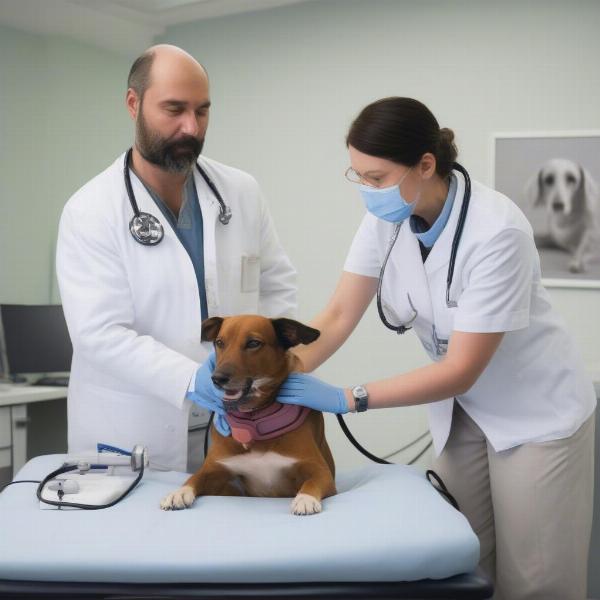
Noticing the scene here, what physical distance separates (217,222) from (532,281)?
708 mm

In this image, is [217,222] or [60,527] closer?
[60,527]

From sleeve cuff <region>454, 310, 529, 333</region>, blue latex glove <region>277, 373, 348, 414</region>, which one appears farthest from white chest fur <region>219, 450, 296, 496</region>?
sleeve cuff <region>454, 310, 529, 333</region>

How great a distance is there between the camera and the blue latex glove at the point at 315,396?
1.49m

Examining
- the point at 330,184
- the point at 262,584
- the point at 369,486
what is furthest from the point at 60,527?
the point at 330,184

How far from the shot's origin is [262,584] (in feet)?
3.74

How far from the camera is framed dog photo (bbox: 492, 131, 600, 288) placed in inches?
137

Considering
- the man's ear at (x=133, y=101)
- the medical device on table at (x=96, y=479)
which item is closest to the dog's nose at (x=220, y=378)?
the medical device on table at (x=96, y=479)

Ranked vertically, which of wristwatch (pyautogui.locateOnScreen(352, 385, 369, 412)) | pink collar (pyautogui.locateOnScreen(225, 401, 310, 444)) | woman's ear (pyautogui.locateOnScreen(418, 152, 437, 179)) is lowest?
pink collar (pyautogui.locateOnScreen(225, 401, 310, 444))

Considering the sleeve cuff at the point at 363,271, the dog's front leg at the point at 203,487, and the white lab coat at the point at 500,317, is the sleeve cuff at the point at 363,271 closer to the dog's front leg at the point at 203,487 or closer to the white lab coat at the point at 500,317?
the white lab coat at the point at 500,317

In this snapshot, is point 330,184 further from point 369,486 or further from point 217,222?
point 369,486

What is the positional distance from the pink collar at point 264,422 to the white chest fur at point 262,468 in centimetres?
4

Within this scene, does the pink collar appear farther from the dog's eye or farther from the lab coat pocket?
the lab coat pocket

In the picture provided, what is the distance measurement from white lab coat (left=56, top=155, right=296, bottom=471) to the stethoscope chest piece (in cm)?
2

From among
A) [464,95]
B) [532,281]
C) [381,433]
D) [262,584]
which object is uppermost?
[464,95]
